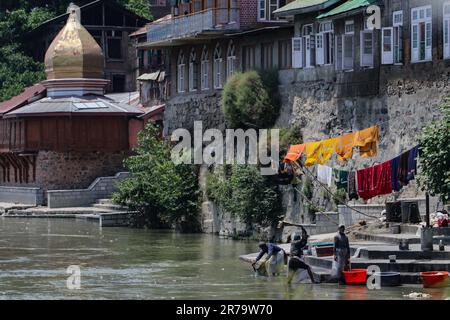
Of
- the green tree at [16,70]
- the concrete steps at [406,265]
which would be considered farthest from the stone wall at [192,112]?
the concrete steps at [406,265]

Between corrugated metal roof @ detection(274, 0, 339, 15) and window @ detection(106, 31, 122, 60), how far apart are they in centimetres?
3327

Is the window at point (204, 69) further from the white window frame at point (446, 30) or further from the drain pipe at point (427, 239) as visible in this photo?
the drain pipe at point (427, 239)

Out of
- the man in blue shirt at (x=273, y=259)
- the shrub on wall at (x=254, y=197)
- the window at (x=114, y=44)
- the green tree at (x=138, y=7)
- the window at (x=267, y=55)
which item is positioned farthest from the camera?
the green tree at (x=138, y=7)

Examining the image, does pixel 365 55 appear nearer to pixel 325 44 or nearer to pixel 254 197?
pixel 325 44

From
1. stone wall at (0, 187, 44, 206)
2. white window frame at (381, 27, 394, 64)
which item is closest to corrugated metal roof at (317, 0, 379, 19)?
white window frame at (381, 27, 394, 64)

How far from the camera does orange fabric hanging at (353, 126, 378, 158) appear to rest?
151 ft

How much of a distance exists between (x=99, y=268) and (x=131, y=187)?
54.2ft

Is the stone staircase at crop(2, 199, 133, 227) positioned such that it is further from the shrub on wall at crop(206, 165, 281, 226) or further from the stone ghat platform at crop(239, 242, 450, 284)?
the stone ghat platform at crop(239, 242, 450, 284)

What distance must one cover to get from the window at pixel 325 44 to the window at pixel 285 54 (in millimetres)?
2855

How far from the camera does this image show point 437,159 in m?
38.4

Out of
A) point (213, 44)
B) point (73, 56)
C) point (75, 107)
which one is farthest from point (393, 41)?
point (73, 56)

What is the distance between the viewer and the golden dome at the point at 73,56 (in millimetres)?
73938

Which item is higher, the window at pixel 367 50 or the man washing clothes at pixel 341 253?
the window at pixel 367 50
